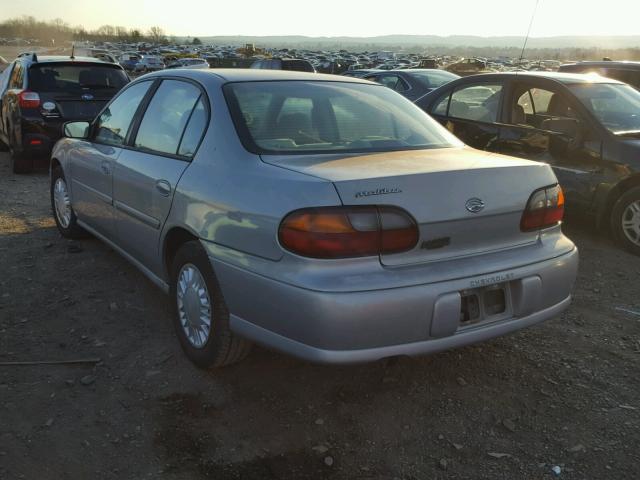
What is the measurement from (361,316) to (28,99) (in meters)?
7.49

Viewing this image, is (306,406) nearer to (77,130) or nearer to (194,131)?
(194,131)

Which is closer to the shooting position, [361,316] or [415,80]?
[361,316]

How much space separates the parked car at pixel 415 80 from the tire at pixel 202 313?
8.15 m

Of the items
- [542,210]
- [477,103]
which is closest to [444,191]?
[542,210]

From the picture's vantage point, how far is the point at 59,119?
841 cm

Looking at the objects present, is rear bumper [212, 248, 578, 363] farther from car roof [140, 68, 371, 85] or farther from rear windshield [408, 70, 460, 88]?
rear windshield [408, 70, 460, 88]

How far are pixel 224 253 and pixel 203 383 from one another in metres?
0.76

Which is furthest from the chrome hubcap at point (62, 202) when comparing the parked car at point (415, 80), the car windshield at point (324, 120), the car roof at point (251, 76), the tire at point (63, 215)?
the parked car at point (415, 80)

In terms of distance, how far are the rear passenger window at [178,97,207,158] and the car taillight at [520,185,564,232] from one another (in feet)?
5.48

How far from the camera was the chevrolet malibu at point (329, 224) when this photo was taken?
2492 mm

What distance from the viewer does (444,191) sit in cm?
263

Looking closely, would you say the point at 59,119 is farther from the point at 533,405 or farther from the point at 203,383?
the point at 533,405

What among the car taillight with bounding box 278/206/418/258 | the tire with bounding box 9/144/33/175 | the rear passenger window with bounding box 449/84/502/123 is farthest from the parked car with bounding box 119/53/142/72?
the car taillight with bounding box 278/206/418/258

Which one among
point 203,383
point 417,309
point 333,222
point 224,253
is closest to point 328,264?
point 333,222
